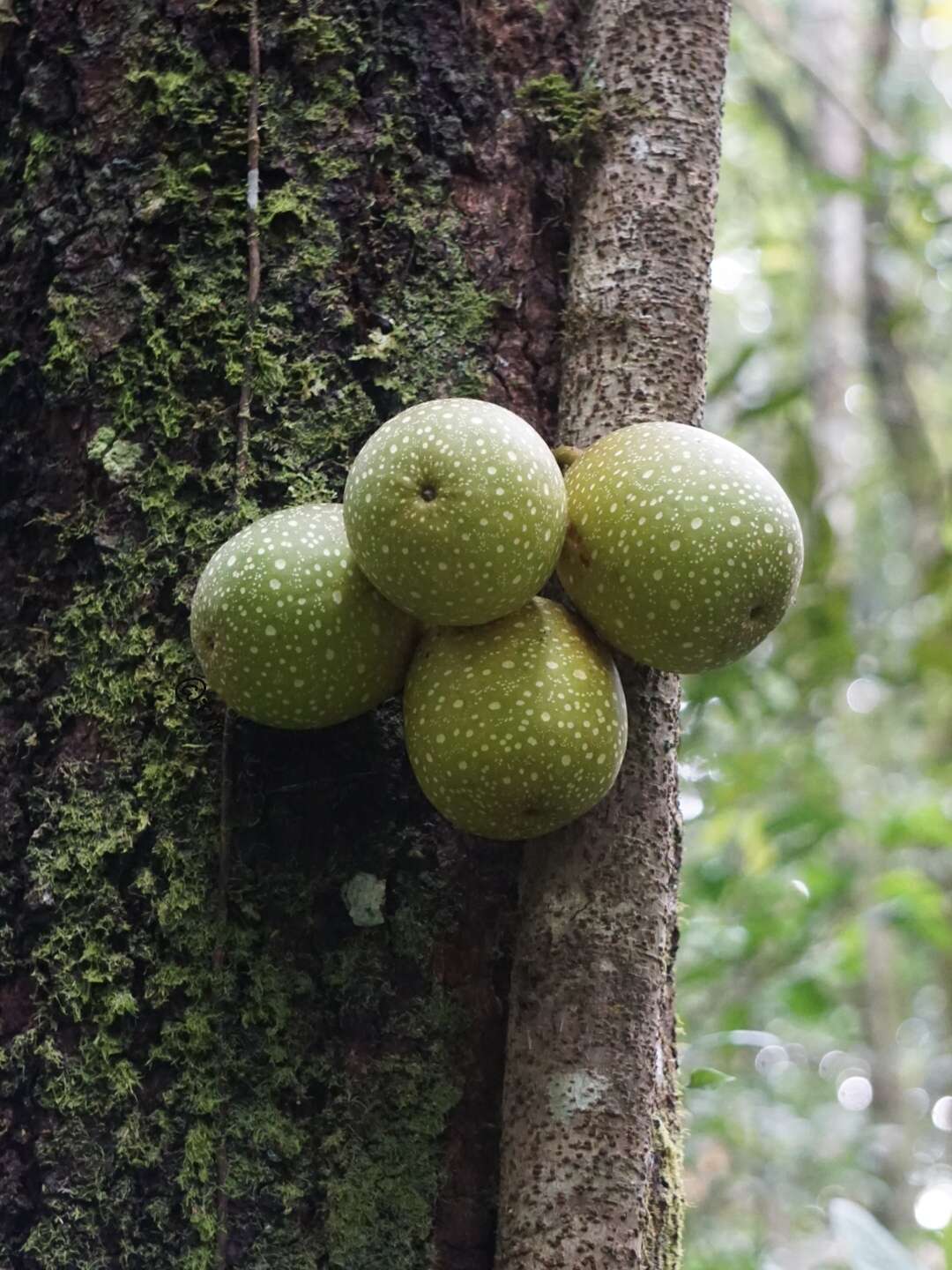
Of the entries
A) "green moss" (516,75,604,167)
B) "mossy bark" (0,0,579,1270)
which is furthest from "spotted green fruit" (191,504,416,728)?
"green moss" (516,75,604,167)

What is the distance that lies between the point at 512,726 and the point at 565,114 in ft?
3.66

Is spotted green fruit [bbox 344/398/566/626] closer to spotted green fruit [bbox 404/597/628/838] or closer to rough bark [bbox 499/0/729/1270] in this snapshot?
spotted green fruit [bbox 404/597/628/838]

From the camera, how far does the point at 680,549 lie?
61.6 inches

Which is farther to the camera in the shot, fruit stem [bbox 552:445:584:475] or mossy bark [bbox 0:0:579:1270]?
fruit stem [bbox 552:445:584:475]

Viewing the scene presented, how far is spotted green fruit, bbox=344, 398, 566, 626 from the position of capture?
147 centimetres

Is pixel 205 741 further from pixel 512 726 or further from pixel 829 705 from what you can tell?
pixel 829 705

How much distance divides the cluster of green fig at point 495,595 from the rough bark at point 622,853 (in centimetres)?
Result: 16

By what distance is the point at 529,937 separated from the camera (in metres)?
1.67

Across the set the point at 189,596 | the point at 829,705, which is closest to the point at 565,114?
the point at 189,596

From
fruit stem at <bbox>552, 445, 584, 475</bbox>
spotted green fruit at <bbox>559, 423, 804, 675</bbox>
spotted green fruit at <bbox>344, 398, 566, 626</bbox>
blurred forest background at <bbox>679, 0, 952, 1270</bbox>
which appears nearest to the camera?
spotted green fruit at <bbox>344, 398, 566, 626</bbox>

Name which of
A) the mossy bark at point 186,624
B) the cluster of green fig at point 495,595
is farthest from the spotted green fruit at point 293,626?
the mossy bark at point 186,624

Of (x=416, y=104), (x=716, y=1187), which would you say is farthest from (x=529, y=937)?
(x=716, y=1187)

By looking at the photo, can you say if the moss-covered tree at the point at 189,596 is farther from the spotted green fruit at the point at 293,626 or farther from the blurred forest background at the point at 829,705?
the blurred forest background at the point at 829,705

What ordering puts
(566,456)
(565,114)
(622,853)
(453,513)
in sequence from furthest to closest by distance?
1. (565,114)
2. (566,456)
3. (622,853)
4. (453,513)
